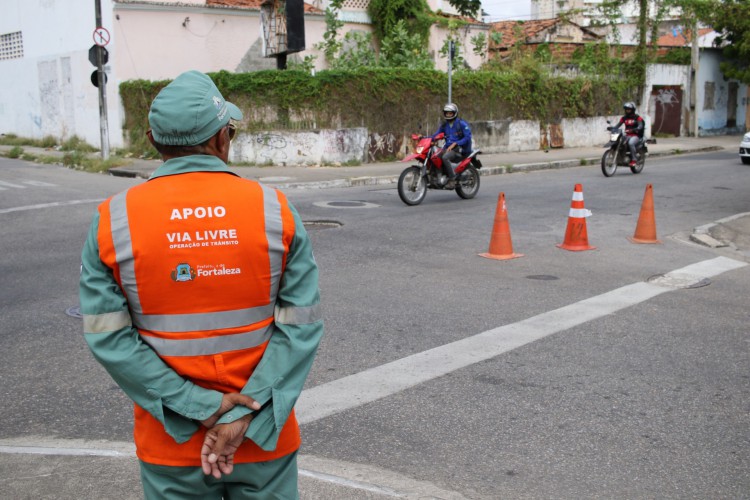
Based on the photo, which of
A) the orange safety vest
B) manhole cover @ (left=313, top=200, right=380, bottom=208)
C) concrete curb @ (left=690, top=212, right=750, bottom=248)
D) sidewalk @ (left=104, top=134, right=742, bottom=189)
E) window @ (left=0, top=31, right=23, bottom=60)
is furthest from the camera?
window @ (left=0, top=31, right=23, bottom=60)

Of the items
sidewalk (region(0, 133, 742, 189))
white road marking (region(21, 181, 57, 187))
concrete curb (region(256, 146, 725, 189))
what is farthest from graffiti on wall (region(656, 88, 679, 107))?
white road marking (region(21, 181, 57, 187))

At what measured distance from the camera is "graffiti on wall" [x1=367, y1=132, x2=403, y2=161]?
22.8m

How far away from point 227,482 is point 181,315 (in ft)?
1.67

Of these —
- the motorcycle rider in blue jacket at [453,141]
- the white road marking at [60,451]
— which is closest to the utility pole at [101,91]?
the motorcycle rider in blue jacket at [453,141]

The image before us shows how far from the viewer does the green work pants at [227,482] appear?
7.32 ft

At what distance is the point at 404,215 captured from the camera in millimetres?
12500

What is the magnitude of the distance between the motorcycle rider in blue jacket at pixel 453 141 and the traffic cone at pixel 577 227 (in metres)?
4.10

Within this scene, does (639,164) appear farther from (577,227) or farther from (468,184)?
(577,227)

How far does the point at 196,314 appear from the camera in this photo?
2211 mm

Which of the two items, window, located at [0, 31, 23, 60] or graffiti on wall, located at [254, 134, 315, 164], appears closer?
graffiti on wall, located at [254, 134, 315, 164]

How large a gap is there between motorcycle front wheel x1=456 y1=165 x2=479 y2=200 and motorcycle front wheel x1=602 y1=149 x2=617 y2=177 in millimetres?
5756

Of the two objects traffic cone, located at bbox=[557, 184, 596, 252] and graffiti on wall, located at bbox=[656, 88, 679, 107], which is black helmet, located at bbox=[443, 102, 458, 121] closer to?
traffic cone, located at bbox=[557, 184, 596, 252]

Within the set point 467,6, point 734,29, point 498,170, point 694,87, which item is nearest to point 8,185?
point 498,170

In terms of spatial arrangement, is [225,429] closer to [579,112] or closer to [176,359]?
[176,359]
